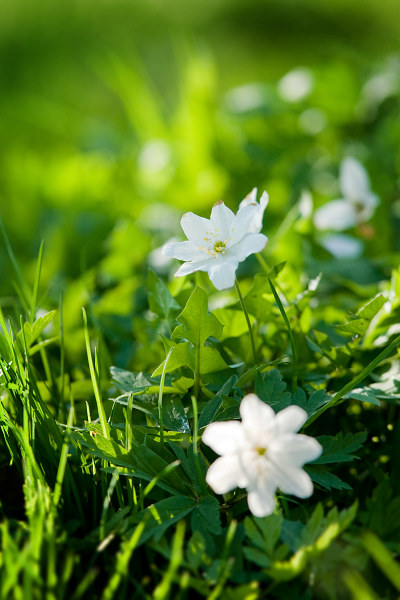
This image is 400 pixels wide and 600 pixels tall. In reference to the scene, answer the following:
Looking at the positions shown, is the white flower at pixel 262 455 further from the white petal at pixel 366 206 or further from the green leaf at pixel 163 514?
the white petal at pixel 366 206

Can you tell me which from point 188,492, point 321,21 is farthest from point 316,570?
point 321,21

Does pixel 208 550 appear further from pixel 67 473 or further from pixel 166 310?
pixel 166 310

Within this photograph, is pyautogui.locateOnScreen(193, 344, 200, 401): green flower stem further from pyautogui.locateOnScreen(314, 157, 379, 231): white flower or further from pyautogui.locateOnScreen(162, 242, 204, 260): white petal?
pyautogui.locateOnScreen(314, 157, 379, 231): white flower

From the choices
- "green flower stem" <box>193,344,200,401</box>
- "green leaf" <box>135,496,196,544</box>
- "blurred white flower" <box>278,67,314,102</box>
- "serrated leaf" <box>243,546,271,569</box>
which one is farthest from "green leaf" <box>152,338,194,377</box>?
"blurred white flower" <box>278,67,314,102</box>

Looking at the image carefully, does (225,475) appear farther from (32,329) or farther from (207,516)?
(32,329)

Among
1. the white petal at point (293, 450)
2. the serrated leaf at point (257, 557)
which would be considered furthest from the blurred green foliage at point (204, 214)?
the white petal at point (293, 450)
